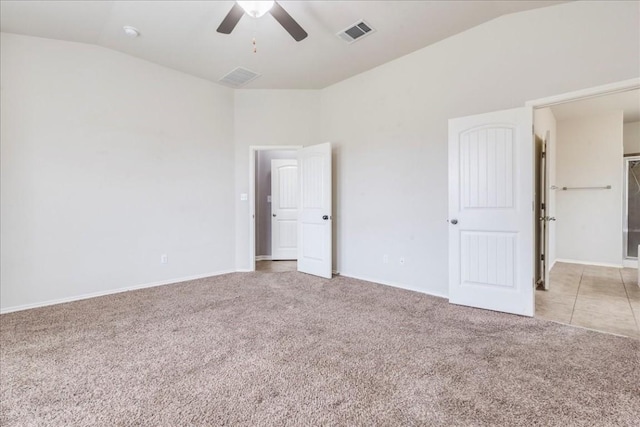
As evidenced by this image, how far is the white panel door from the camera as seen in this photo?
6.32 m

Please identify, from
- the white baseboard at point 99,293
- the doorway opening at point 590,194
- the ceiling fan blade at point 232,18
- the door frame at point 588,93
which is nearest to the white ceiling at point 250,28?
the ceiling fan blade at point 232,18

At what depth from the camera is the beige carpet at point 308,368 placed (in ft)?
5.09

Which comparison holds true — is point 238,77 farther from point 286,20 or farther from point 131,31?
point 286,20

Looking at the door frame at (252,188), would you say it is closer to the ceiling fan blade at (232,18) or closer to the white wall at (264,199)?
the white wall at (264,199)

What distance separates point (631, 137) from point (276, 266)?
282 inches

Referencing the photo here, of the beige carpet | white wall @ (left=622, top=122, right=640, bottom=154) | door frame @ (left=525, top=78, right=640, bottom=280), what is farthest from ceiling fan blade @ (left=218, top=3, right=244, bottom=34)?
white wall @ (left=622, top=122, right=640, bottom=154)

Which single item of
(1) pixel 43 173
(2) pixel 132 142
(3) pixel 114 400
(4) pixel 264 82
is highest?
(4) pixel 264 82

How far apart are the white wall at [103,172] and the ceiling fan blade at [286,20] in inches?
105

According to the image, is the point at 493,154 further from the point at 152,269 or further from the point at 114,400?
the point at 152,269

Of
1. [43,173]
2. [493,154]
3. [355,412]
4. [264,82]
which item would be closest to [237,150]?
[264,82]

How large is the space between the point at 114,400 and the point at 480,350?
2.44 m

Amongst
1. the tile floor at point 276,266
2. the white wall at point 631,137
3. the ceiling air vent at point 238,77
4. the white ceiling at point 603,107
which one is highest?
the ceiling air vent at point 238,77

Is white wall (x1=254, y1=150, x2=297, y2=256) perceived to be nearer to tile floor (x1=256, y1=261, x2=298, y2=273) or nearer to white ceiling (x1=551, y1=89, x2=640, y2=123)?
tile floor (x1=256, y1=261, x2=298, y2=273)

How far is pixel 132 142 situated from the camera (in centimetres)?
392
